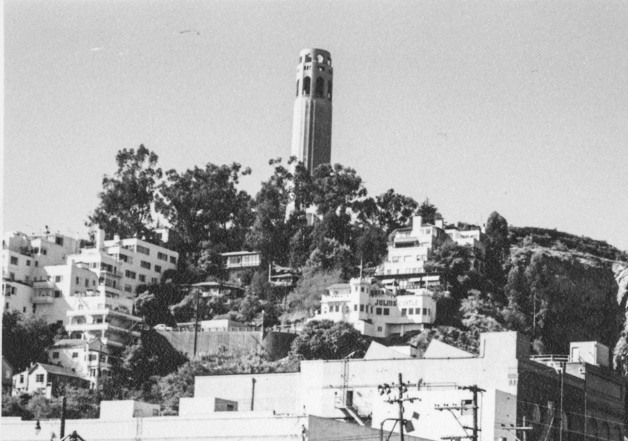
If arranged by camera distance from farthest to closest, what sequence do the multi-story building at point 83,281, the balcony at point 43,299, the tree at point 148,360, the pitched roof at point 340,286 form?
the balcony at point 43,299 → the pitched roof at point 340,286 → the multi-story building at point 83,281 → the tree at point 148,360

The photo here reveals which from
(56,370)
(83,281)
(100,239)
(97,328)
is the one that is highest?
(100,239)

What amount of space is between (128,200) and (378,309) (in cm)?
3954

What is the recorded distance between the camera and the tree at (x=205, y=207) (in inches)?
5502

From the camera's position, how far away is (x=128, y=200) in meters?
139

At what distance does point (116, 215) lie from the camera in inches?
5468

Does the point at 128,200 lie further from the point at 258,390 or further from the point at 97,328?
the point at 258,390

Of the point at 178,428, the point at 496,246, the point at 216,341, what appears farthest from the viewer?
the point at 496,246

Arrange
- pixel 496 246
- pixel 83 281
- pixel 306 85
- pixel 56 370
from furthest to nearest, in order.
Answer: pixel 306 85
pixel 496 246
pixel 83 281
pixel 56 370

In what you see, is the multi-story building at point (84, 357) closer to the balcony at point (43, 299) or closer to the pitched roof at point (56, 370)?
the pitched roof at point (56, 370)

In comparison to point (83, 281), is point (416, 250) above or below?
above

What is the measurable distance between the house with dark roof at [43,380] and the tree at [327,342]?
20.5 metres

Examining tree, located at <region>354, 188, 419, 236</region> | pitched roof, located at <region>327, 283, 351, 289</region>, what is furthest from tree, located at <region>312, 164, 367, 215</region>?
pitched roof, located at <region>327, 283, 351, 289</region>

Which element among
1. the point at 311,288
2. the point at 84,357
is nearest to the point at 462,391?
the point at 84,357

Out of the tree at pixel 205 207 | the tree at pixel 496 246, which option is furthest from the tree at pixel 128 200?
the tree at pixel 496 246
